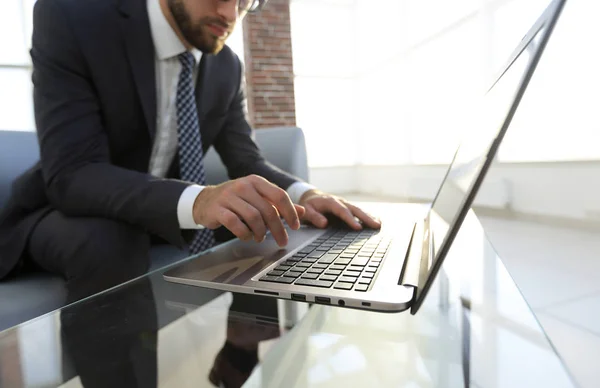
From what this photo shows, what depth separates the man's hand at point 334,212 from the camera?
71 cm

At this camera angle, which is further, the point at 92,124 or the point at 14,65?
the point at 14,65

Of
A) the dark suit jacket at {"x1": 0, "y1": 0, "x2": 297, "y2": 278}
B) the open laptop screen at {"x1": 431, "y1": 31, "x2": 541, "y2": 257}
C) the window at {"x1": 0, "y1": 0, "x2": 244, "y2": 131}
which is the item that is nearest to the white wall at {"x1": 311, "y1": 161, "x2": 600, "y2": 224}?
the open laptop screen at {"x1": 431, "y1": 31, "x2": 541, "y2": 257}

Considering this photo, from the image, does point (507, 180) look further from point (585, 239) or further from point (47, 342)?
point (47, 342)

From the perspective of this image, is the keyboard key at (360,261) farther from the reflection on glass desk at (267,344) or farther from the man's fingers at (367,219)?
the man's fingers at (367,219)

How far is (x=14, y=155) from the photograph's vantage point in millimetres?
1008

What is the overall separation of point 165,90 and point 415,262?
0.76m

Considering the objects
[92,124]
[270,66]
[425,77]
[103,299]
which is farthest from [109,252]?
[270,66]

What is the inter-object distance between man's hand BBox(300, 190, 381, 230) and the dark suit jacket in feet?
0.90

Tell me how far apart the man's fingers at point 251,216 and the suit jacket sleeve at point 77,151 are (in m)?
0.15

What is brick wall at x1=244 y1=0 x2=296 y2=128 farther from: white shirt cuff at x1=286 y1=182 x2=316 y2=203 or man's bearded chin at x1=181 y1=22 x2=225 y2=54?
white shirt cuff at x1=286 y1=182 x2=316 y2=203

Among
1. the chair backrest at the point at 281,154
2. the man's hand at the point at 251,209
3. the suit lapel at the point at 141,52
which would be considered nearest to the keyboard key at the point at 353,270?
the man's hand at the point at 251,209

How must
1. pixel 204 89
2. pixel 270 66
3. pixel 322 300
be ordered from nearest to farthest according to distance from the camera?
pixel 322 300, pixel 204 89, pixel 270 66

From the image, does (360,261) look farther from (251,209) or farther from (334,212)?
(334,212)

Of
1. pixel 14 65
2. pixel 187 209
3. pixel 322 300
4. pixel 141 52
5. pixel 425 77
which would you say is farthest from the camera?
pixel 425 77
